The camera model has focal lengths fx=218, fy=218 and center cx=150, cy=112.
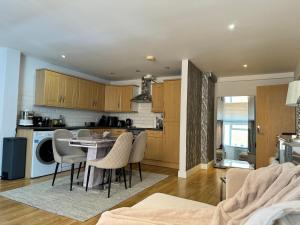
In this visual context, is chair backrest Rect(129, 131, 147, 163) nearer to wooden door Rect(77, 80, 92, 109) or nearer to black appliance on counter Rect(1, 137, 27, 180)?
black appliance on counter Rect(1, 137, 27, 180)

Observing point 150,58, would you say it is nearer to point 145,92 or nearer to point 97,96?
point 145,92

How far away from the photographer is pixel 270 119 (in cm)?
473

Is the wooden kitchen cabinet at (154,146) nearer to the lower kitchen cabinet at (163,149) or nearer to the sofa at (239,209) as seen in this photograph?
the lower kitchen cabinet at (163,149)

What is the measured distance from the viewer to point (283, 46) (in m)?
3.49

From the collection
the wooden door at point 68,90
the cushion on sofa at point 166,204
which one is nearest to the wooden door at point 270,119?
the cushion on sofa at point 166,204

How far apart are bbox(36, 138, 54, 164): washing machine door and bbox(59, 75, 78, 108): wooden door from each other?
1124 mm

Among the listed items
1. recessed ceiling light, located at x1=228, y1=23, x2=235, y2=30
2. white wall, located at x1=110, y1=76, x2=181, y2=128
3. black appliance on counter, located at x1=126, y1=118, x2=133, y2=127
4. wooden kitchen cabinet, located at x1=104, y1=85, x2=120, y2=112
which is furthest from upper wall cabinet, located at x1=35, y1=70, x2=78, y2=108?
recessed ceiling light, located at x1=228, y1=23, x2=235, y2=30

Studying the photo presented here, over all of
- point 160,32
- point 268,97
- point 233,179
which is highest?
point 160,32

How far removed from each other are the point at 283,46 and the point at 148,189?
3.15m

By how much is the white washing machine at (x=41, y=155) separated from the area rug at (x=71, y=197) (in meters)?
0.47

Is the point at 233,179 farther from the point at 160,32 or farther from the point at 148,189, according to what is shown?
the point at 160,32

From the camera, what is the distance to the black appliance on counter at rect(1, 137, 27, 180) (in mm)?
3814

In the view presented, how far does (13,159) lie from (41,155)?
460 millimetres

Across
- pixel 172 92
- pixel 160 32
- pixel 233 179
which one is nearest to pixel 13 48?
pixel 160 32
